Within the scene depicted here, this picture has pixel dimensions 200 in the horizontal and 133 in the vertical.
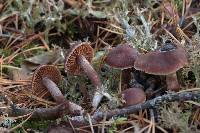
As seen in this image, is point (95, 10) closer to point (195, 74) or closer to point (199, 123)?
point (195, 74)

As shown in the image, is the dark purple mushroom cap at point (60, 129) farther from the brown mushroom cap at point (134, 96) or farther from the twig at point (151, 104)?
the brown mushroom cap at point (134, 96)

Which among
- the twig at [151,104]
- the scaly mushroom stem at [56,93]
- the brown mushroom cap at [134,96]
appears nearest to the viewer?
the twig at [151,104]

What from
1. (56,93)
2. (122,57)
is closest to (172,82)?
(122,57)

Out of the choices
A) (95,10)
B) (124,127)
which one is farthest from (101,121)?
(95,10)

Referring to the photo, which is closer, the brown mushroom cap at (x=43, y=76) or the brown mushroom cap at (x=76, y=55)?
the brown mushroom cap at (x=76, y=55)

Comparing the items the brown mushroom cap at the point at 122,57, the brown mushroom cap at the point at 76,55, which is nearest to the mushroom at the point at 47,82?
the brown mushroom cap at the point at 76,55

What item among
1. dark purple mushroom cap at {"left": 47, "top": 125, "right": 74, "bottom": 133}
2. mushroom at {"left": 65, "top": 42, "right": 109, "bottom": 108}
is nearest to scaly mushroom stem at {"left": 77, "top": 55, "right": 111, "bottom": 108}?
mushroom at {"left": 65, "top": 42, "right": 109, "bottom": 108}
